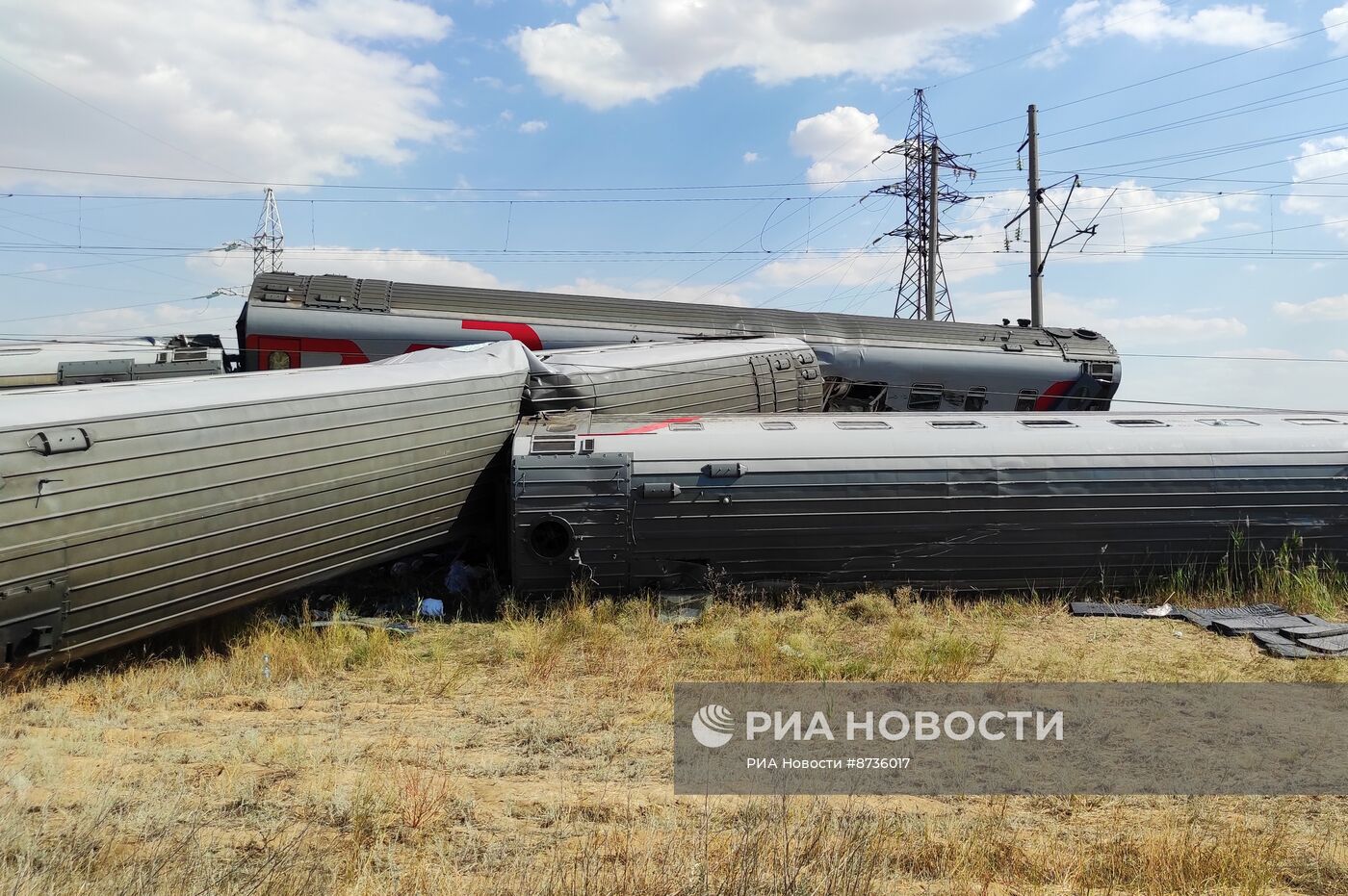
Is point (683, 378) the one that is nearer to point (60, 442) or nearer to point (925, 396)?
point (925, 396)

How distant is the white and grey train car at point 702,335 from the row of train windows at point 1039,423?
25.3 ft

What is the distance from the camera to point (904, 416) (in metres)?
13.3

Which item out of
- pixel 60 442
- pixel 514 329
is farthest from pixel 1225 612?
pixel 514 329

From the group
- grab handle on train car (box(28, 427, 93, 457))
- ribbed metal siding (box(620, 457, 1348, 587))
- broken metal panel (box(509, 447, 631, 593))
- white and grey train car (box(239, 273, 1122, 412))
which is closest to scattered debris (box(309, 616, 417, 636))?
broken metal panel (box(509, 447, 631, 593))

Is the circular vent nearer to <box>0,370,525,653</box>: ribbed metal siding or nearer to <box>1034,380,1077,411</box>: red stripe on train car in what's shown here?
<box>0,370,525,653</box>: ribbed metal siding

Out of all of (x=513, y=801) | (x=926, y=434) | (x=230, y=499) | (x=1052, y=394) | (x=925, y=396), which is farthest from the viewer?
(x=1052, y=394)

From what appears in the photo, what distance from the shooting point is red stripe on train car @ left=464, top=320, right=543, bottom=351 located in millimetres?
19047

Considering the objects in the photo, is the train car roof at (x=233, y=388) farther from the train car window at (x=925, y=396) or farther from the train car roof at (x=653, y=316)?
the train car window at (x=925, y=396)

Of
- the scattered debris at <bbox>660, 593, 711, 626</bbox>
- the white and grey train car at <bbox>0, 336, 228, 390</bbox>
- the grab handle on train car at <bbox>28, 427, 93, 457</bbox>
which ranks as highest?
the white and grey train car at <bbox>0, 336, 228, 390</bbox>

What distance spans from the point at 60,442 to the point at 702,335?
1379 cm

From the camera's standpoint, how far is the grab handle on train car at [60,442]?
26.7 feet

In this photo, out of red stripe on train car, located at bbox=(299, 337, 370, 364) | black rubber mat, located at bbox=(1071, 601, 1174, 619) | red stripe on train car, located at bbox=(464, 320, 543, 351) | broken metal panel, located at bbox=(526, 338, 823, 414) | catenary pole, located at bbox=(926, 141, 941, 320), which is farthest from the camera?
catenary pole, located at bbox=(926, 141, 941, 320)

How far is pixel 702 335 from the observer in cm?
2028

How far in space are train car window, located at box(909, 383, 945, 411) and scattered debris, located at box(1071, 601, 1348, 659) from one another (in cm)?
977
